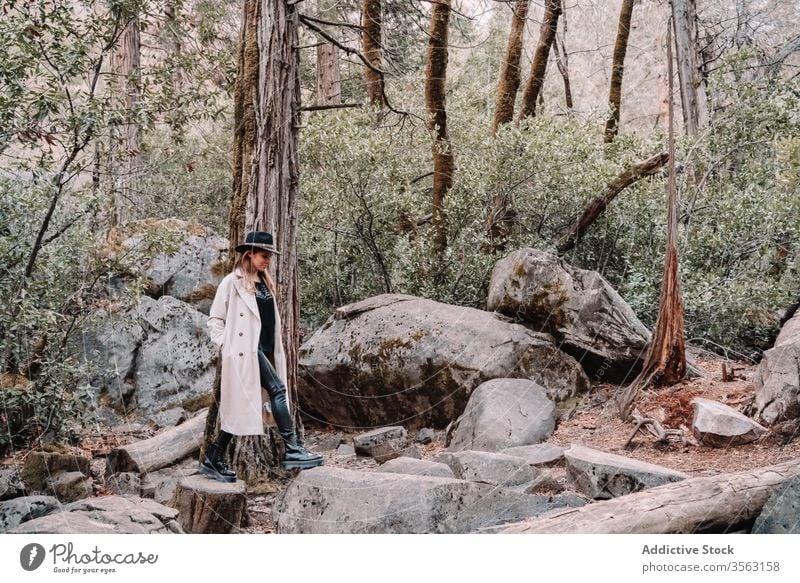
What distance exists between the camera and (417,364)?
8016 millimetres

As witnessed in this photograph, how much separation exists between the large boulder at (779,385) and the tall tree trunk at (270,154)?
3.72m

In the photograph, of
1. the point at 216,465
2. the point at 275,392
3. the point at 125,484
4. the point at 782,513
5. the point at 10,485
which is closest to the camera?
the point at 782,513

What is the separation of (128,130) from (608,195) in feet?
21.4

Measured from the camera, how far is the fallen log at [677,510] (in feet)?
14.0

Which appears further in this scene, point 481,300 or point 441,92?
point 441,92

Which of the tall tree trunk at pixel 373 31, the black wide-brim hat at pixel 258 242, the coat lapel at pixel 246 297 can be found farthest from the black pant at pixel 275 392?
the tall tree trunk at pixel 373 31

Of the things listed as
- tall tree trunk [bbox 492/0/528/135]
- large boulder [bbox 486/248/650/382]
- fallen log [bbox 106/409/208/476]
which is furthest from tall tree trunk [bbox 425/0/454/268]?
fallen log [bbox 106/409/208/476]

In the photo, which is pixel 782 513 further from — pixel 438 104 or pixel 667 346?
pixel 438 104

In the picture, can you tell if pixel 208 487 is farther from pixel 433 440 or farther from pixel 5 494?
pixel 433 440

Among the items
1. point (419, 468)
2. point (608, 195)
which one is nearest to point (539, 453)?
point (419, 468)

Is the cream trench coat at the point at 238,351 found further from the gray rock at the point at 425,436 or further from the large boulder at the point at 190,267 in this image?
the large boulder at the point at 190,267
